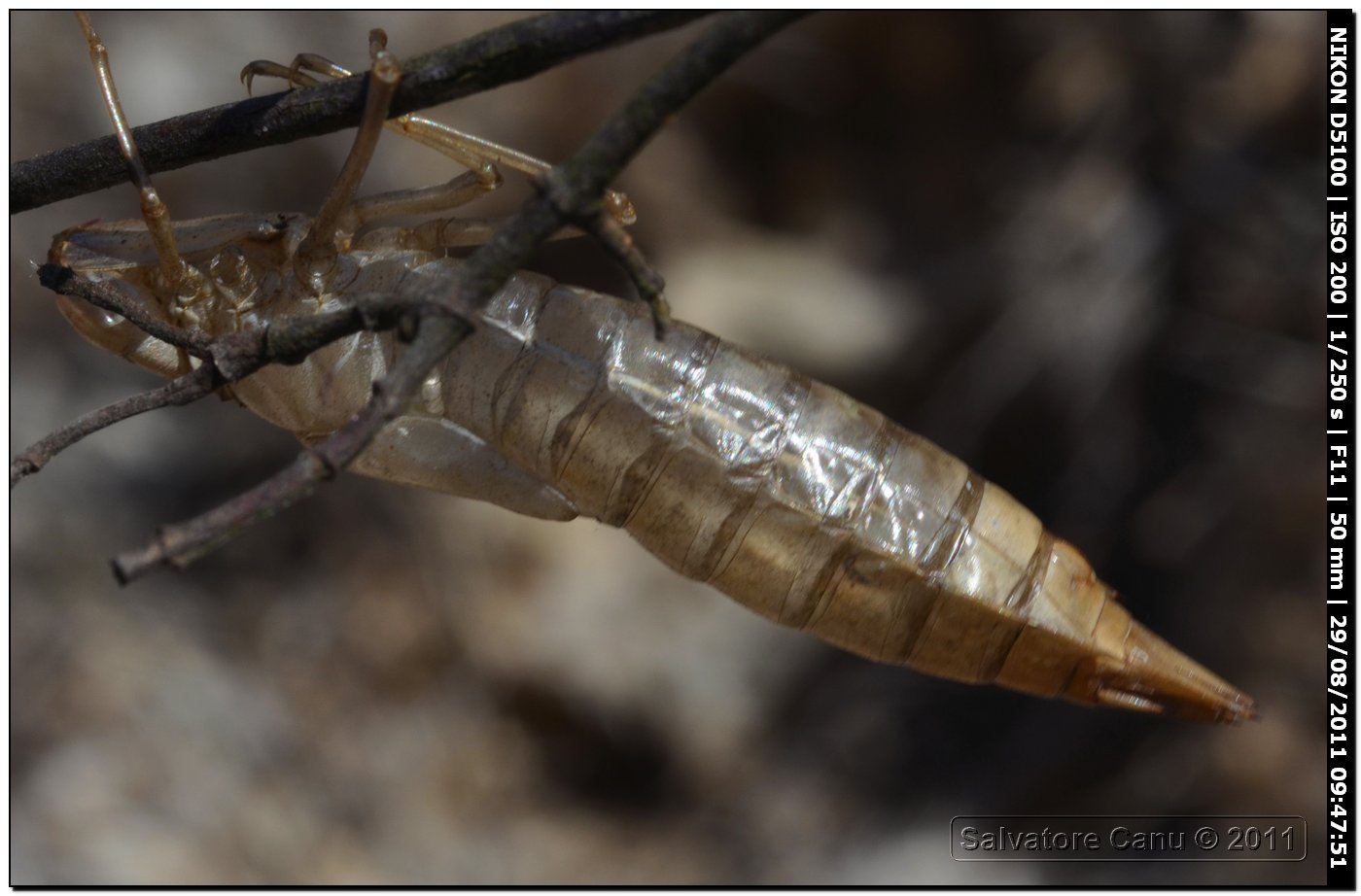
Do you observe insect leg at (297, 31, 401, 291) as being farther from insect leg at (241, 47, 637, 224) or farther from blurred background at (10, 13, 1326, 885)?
blurred background at (10, 13, 1326, 885)

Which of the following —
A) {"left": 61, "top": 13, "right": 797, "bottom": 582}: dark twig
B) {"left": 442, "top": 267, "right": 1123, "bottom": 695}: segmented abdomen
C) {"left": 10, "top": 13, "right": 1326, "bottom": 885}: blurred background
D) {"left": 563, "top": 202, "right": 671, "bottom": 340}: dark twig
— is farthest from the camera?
{"left": 10, "top": 13, "right": 1326, "bottom": 885}: blurred background

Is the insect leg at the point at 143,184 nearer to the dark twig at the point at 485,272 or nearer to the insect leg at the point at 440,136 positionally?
the insect leg at the point at 440,136

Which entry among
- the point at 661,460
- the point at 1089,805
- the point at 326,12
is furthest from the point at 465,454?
the point at 1089,805

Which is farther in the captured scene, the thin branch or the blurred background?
the blurred background

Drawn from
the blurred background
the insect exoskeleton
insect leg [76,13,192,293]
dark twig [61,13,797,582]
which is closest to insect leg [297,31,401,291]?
the insect exoskeleton

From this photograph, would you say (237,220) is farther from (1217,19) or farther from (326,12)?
(1217,19)

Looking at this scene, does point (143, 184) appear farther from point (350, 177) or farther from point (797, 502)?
point (797, 502)

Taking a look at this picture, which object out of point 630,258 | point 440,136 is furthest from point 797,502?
point 440,136
